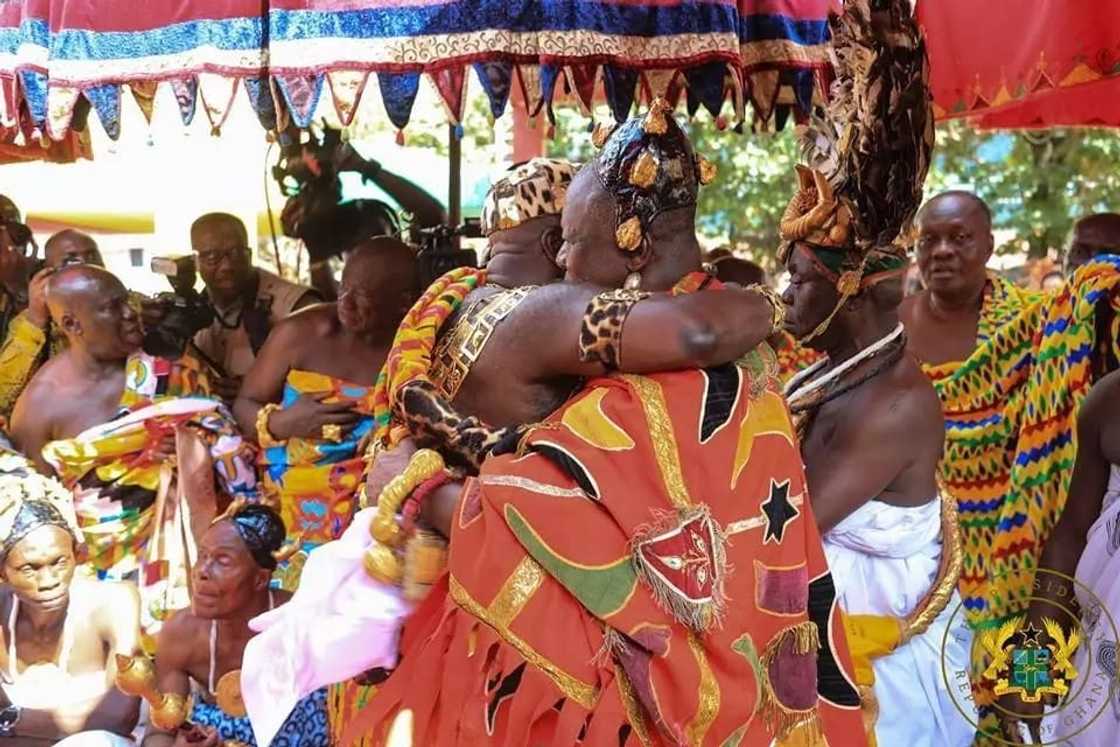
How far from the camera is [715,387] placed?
2441 mm

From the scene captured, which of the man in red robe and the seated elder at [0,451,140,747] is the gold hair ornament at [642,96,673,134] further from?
the seated elder at [0,451,140,747]

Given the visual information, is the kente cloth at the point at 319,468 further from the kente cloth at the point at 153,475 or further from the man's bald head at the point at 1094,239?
the man's bald head at the point at 1094,239

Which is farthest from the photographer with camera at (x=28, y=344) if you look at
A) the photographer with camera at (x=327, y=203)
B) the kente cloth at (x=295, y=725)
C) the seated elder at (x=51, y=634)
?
the kente cloth at (x=295, y=725)

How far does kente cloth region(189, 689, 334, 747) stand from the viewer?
409cm

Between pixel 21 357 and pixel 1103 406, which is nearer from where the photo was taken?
pixel 1103 406

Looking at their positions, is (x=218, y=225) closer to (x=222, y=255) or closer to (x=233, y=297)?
(x=222, y=255)

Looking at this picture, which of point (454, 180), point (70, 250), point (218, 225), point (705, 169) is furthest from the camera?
point (70, 250)

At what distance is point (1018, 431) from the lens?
4703mm

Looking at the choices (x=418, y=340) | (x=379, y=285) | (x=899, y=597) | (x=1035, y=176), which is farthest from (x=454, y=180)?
(x=1035, y=176)

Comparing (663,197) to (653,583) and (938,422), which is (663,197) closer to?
(653,583)

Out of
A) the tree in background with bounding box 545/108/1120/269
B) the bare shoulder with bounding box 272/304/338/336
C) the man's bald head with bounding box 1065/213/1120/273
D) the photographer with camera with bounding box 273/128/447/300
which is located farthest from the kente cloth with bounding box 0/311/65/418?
the tree in background with bounding box 545/108/1120/269

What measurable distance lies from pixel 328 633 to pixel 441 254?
2735mm

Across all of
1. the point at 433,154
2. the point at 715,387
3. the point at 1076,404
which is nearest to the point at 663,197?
the point at 715,387

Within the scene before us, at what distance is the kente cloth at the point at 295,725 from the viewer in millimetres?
4086
